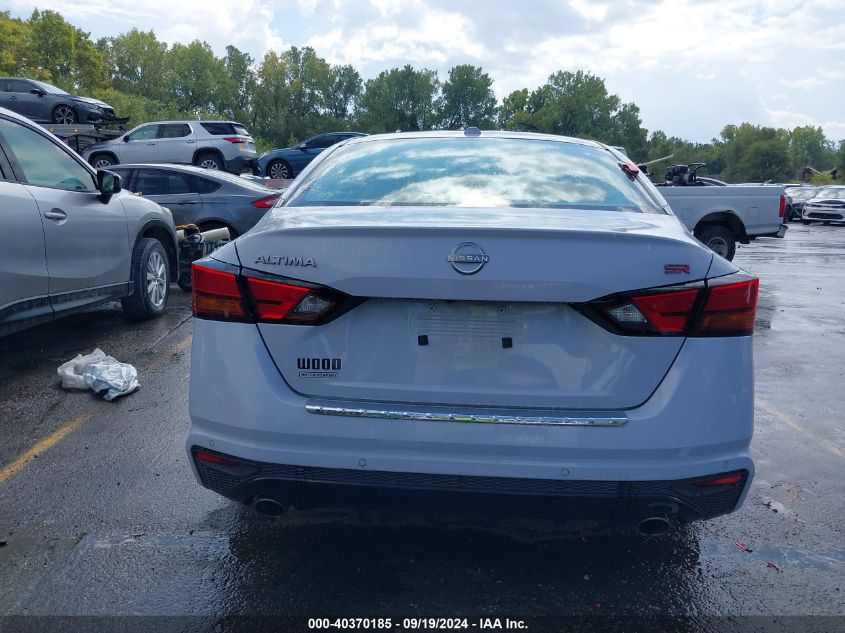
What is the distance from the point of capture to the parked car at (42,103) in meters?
21.7

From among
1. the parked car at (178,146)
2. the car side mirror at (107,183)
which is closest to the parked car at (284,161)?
the parked car at (178,146)

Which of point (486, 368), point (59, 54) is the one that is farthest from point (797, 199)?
point (59, 54)

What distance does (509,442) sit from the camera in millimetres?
2402

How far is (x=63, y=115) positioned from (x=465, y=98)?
91664mm

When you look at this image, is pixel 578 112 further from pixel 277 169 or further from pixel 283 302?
pixel 283 302

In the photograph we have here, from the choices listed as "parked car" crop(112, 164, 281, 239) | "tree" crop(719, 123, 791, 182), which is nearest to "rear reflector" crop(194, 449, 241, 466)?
"parked car" crop(112, 164, 281, 239)

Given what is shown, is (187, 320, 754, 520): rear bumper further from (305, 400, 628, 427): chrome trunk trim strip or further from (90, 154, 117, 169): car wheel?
(90, 154, 117, 169): car wheel

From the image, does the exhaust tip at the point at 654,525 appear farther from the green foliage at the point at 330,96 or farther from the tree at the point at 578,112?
the tree at the point at 578,112

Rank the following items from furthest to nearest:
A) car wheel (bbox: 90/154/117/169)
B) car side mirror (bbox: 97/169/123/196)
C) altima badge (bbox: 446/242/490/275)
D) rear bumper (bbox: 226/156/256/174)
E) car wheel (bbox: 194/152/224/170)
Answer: rear bumper (bbox: 226/156/256/174)
car wheel (bbox: 194/152/224/170)
car wheel (bbox: 90/154/117/169)
car side mirror (bbox: 97/169/123/196)
altima badge (bbox: 446/242/490/275)

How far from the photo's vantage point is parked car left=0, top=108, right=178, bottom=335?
5.40 metres

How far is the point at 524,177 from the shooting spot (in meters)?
3.28

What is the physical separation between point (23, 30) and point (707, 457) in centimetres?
7982

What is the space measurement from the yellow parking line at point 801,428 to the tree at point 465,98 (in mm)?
103517

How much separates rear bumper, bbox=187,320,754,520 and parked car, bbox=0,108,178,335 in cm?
361
